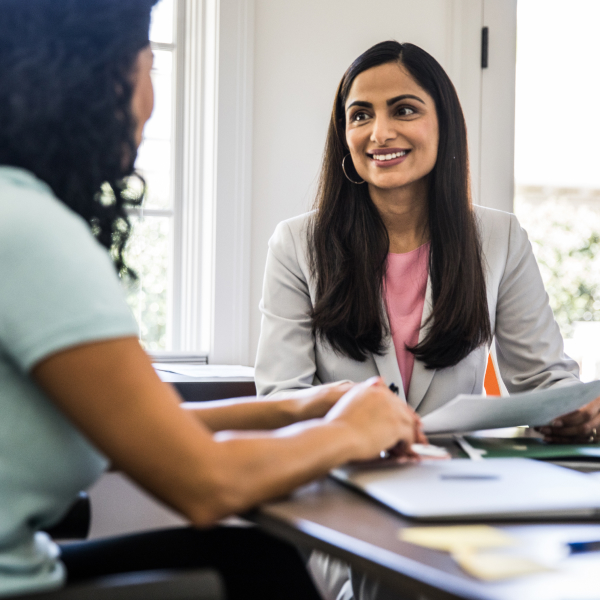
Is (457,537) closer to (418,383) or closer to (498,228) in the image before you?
(418,383)

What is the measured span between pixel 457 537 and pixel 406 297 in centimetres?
101

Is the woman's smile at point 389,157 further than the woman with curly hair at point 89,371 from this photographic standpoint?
Yes

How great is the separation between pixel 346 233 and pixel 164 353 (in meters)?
1.09

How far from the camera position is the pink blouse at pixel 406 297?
1.53 meters

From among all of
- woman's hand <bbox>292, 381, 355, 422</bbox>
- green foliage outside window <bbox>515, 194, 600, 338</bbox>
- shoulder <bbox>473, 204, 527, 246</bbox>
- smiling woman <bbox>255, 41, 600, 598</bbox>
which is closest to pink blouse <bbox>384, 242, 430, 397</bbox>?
smiling woman <bbox>255, 41, 600, 598</bbox>

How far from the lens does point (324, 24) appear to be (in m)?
2.55

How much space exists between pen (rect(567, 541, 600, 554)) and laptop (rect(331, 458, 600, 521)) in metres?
0.06

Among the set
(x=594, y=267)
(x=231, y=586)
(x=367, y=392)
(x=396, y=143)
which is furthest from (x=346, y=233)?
(x=594, y=267)

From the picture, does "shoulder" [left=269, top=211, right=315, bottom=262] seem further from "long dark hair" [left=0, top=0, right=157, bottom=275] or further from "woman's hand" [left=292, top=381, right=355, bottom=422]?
"long dark hair" [left=0, top=0, right=157, bottom=275]

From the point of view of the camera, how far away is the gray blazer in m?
1.48

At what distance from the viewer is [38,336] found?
59 cm

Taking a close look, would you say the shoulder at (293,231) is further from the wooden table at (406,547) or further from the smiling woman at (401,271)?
the wooden table at (406,547)

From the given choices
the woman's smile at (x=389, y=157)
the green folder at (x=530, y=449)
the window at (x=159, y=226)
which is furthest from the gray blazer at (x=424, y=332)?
the window at (x=159, y=226)

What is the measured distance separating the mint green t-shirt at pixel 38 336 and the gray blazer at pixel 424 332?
2.47ft
